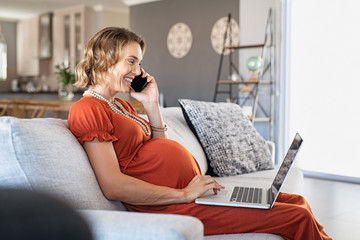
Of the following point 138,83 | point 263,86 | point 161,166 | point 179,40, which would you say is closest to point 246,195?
point 161,166

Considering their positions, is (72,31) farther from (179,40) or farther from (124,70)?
(124,70)

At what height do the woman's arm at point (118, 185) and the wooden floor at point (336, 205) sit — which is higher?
the woman's arm at point (118, 185)

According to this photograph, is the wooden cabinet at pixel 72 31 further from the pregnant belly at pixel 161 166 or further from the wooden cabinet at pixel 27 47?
the pregnant belly at pixel 161 166

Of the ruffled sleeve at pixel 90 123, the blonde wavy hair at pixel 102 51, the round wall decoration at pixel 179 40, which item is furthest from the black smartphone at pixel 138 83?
the round wall decoration at pixel 179 40

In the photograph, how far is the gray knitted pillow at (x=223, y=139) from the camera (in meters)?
2.51

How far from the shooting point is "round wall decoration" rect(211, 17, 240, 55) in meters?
7.10

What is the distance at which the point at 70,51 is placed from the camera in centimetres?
953

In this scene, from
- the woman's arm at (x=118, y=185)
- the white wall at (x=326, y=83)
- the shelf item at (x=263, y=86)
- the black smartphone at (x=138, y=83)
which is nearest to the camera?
the woman's arm at (x=118, y=185)

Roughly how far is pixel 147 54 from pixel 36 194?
8328mm

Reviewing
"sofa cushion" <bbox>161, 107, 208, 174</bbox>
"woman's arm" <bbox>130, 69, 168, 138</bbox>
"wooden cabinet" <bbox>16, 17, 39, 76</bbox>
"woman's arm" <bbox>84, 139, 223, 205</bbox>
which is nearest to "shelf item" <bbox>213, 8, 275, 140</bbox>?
"sofa cushion" <bbox>161, 107, 208, 174</bbox>

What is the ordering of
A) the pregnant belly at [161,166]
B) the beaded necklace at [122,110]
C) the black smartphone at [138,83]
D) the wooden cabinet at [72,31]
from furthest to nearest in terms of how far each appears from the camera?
1. the wooden cabinet at [72,31]
2. the black smartphone at [138,83]
3. the beaded necklace at [122,110]
4. the pregnant belly at [161,166]

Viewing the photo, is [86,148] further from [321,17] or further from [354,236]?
[321,17]

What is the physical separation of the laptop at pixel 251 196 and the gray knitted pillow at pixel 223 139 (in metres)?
0.73

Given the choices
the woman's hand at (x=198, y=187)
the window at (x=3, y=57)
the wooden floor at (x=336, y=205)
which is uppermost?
the window at (x=3, y=57)
